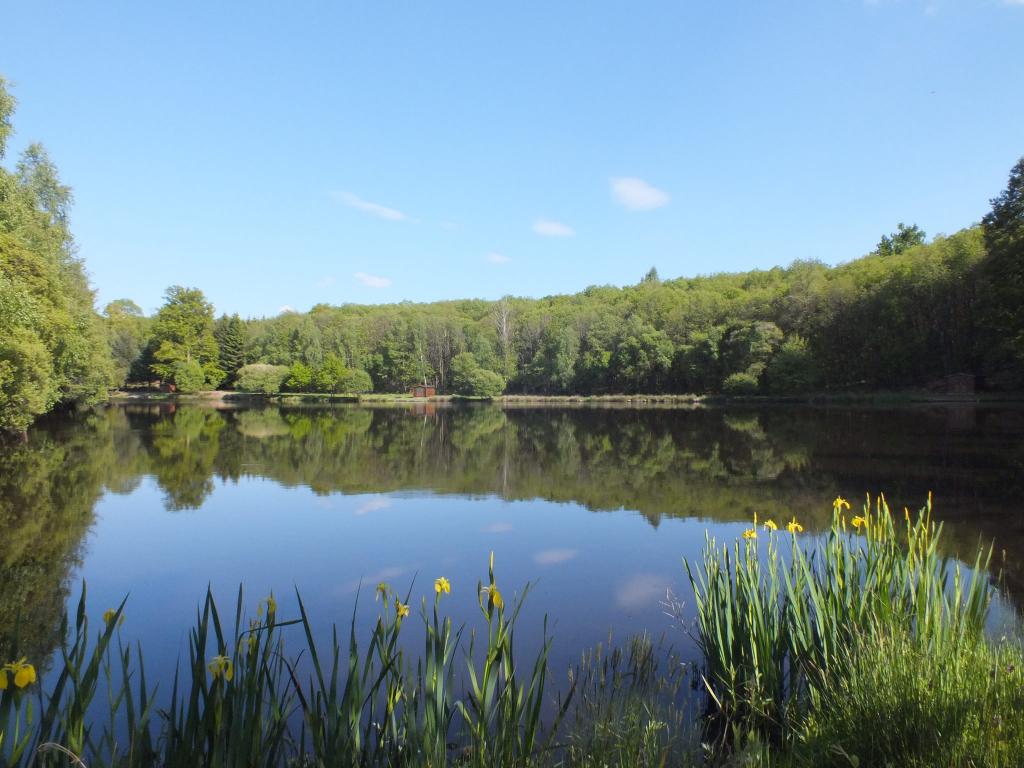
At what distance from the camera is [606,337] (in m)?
72.7

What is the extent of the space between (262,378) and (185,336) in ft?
32.2

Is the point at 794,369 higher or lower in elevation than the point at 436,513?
higher

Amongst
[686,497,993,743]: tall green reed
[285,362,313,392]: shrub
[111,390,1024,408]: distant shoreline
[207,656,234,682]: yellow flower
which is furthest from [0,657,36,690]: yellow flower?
[285,362,313,392]: shrub

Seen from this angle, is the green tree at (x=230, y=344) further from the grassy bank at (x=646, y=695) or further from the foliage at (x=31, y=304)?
the grassy bank at (x=646, y=695)

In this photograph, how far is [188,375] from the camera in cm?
6900

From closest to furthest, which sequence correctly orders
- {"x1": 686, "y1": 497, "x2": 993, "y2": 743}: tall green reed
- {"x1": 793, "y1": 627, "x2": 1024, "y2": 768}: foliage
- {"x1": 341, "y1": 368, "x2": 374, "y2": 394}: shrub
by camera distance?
{"x1": 793, "y1": 627, "x2": 1024, "y2": 768}: foliage < {"x1": 686, "y1": 497, "x2": 993, "y2": 743}: tall green reed < {"x1": 341, "y1": 368, "x2": 374, "y2": 394}: shrub

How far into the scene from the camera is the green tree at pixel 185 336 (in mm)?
70750

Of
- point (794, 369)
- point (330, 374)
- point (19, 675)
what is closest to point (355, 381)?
point (330, 374)

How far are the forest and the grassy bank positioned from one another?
15492 mm

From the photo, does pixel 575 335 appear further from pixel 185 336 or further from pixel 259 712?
pixel 259 712

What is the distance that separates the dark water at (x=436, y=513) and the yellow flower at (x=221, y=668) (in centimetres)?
395

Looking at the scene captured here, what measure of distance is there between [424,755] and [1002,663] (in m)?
2.99

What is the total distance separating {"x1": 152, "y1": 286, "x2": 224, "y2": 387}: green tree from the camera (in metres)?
70.8

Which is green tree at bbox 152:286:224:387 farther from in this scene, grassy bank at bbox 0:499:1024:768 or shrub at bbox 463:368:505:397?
grassy bank at bbox 0:499:1024:768
